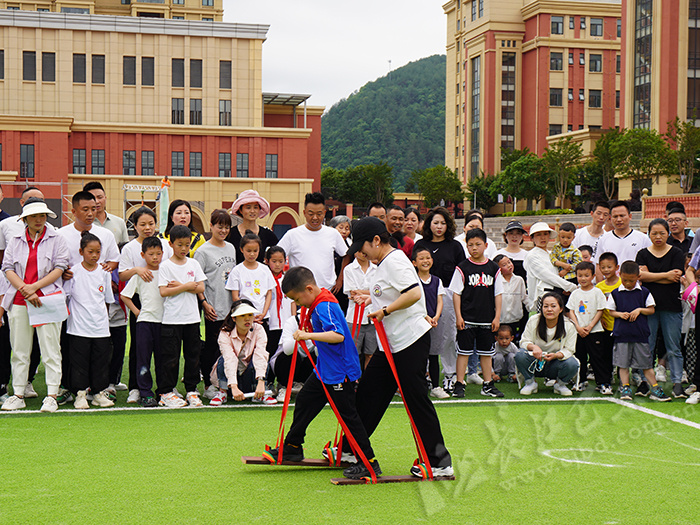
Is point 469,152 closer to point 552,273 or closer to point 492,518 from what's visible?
point 552,273

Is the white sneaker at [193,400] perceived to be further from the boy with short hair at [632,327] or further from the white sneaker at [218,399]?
the boy with short hair at [632,327]

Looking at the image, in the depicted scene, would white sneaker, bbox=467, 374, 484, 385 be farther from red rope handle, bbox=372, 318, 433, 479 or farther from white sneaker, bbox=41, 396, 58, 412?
white sneaker, bbox=41, 396, 58, 412

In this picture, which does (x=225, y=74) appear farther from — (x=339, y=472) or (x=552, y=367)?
(x=339, y=472)

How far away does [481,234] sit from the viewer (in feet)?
28.8

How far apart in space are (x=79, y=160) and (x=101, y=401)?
5074 centimetres

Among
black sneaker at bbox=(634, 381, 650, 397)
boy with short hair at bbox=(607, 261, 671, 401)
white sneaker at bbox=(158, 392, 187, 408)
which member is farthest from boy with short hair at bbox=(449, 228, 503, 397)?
white sneaker at bbox=(158, 392, 187, 408)

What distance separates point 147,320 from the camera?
25.6 feet

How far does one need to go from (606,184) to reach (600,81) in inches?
1225

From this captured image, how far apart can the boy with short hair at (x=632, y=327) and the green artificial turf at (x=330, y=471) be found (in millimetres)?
947

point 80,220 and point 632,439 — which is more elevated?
point 80,220

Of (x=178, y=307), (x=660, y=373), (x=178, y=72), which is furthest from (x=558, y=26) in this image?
(x=178, y=307)

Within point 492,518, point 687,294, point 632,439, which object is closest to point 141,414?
point 492,518

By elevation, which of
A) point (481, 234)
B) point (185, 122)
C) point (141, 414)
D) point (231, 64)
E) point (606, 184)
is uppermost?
point (231, 64)

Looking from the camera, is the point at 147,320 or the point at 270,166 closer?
the point at 147,320
